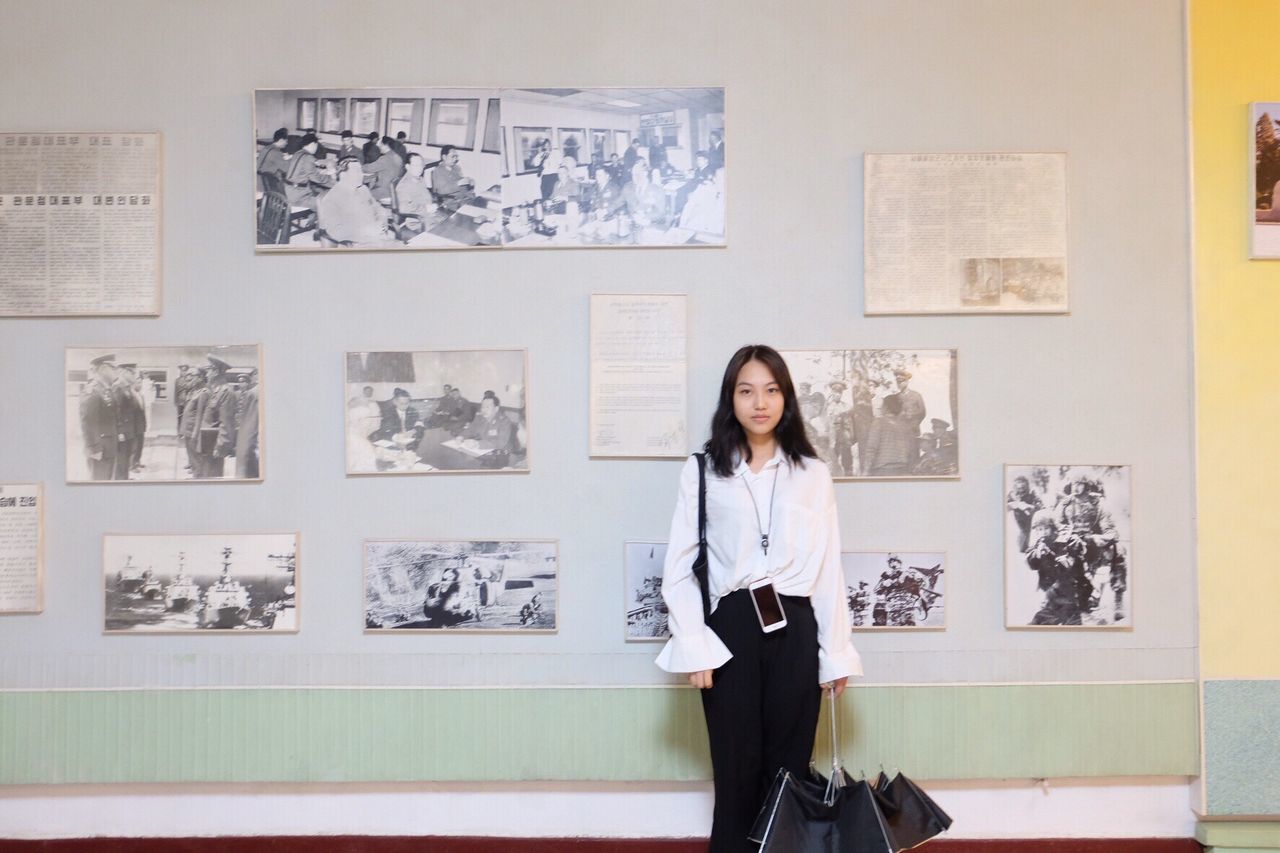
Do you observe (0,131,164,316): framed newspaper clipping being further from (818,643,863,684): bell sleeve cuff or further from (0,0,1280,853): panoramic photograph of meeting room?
(818,643,863,684): bell sleeve cuff

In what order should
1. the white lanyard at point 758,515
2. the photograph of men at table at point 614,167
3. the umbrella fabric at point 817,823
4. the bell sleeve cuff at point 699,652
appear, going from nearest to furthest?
the umbrella fabric at point 817,823 → the bell sleeve cuff at point 699,652 → the white lanyard at point 758,515 → the photograph of men at table at point 614,167

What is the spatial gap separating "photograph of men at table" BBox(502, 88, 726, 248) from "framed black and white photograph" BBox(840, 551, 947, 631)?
1.40 metres

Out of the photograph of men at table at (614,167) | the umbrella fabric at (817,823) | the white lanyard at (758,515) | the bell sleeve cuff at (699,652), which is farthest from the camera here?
the photograph of men at table at (614,167)

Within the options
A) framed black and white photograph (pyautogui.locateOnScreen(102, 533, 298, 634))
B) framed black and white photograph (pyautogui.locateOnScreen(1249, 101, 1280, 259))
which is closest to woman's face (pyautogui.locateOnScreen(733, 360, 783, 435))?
framed black and white photograph (pyautogui.locateOnScreen(102, 533, 298, 634))

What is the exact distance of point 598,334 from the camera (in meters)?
3.42

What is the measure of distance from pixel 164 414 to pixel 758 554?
2.38 m

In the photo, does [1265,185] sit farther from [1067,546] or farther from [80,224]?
[80,224]

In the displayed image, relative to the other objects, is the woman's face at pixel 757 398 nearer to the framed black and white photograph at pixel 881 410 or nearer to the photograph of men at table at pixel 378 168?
the framed black and white photograph at pixel 881 410

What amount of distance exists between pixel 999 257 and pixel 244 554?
319 centimetres

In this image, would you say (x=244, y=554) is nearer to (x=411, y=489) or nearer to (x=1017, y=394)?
(x=411, y=489)

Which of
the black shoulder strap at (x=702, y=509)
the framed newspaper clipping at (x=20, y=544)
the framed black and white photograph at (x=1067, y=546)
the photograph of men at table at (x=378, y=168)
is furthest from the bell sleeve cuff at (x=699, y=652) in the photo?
the framed newspaper clipping at (x=20, y=544)

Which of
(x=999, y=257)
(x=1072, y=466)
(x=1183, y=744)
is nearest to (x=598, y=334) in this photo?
(x=999, y=257)

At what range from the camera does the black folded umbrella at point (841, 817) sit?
2.76 meters

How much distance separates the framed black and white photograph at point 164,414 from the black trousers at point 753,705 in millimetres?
1965
